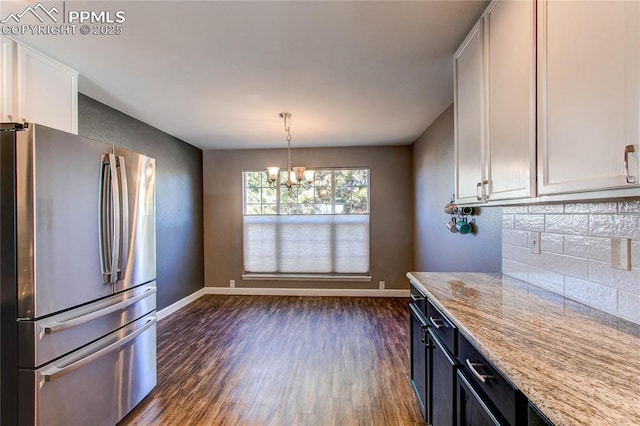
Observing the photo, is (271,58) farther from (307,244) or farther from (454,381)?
(307,244)

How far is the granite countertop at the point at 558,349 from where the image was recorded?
2.32 ft

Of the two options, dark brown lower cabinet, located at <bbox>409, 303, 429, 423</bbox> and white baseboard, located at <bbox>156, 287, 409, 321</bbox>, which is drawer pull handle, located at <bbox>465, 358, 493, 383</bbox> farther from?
white baseboard, located at <bbox>156, 287, 409, 321</bbox>

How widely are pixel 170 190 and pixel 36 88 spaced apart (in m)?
2.32

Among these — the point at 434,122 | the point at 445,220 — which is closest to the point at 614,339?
the point at 445,220

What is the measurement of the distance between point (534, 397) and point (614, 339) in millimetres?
541

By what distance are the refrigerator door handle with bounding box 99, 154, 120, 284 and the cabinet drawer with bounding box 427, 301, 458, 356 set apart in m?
1.95

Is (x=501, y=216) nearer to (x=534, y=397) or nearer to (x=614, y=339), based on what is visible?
(x=614, y=339)

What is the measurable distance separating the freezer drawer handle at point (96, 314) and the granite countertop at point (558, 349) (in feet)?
6.31

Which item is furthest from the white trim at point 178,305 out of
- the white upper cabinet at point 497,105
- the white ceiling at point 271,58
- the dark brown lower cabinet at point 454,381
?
the white upper cabinet at point 497,105

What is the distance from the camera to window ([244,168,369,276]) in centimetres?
505

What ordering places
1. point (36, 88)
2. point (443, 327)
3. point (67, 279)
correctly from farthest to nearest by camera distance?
point (36, 88)
point (67, 279)
point (443, 327)

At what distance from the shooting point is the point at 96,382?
1780 millimetres

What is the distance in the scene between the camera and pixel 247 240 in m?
5.18

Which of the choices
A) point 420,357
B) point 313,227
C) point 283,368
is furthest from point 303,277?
point 420,357
